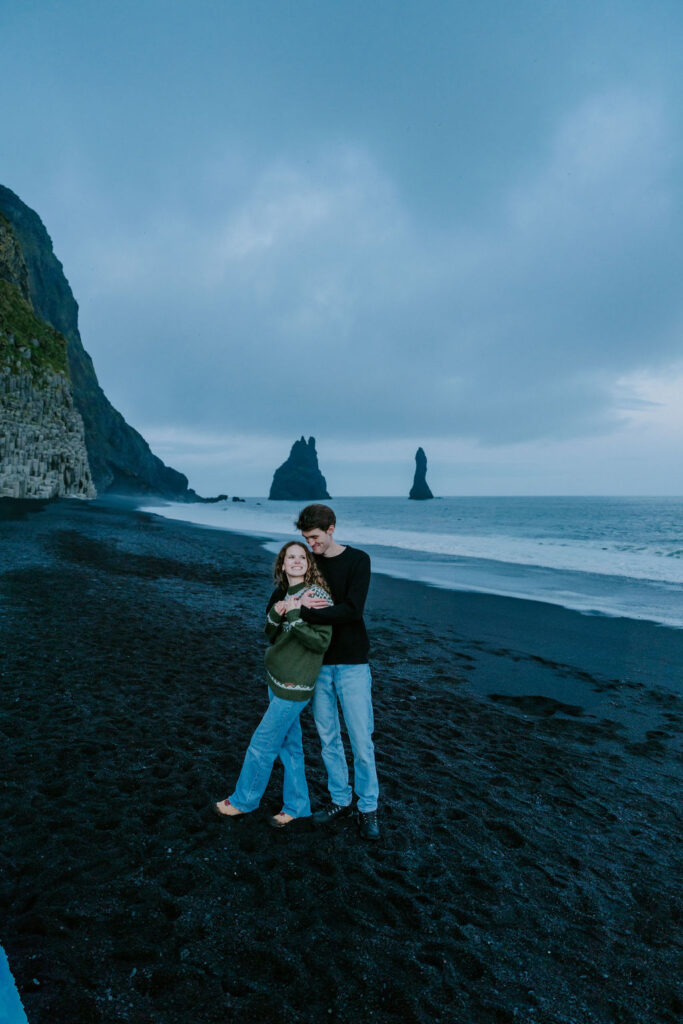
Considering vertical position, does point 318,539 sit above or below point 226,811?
above

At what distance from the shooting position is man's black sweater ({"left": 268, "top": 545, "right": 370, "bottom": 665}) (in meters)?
4.07

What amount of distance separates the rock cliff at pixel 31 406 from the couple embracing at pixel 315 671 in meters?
45.3

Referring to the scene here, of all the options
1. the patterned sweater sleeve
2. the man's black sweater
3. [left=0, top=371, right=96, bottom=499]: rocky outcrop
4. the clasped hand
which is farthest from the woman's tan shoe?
[left=0, top=371, right=96, bottom=499]: rocky outcrop

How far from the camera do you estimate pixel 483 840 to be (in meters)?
4.46

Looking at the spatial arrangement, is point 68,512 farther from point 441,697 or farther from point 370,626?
point 441,697

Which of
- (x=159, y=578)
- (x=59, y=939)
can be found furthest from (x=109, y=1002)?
(x=159, y=578)

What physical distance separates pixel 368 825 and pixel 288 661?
5.54 feet

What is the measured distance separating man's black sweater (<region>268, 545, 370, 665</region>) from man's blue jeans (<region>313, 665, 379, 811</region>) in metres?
0.11

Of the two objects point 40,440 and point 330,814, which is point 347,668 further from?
point 40,440

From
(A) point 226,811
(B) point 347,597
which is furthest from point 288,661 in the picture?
(A) point 226,811

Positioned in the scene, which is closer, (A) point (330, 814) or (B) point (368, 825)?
(B) point (368, 825)

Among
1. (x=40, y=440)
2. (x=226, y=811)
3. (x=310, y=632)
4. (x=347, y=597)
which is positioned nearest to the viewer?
(x=310, y=632)

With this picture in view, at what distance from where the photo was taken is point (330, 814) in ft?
14.8

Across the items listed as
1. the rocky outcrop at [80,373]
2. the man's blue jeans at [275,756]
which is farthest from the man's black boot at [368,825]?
the rocky outcrop at [80,373]
